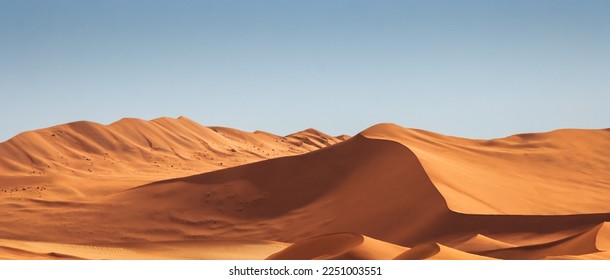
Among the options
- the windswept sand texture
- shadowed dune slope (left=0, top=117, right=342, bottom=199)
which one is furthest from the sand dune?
shadowed dune slope (left=0, top=117, right=342, bottom=199)

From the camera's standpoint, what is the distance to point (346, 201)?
3278 cm

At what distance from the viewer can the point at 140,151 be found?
7469 cm

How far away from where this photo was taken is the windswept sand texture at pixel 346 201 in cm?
2575

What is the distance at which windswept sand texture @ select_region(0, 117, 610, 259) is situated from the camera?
25750mm

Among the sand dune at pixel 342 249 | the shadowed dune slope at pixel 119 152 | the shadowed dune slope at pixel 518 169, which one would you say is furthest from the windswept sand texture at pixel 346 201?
the shadowed dune slope at pixel 119 152

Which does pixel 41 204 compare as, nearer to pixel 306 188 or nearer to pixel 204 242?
pixel 306 188

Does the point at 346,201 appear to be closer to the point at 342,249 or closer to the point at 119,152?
the point at 342,249

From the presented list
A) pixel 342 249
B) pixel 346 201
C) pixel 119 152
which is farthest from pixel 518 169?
pixel 119 152

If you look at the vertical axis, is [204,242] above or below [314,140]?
below

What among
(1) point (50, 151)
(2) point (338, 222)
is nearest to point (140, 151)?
(1) point (50, 151)

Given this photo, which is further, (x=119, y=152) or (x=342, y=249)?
(x=119, y=152)

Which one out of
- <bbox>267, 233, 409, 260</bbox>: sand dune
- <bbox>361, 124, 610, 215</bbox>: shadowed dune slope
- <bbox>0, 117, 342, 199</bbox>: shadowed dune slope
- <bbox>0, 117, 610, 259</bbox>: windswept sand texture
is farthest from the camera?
<bbox>0, 117, 342, 199</bbox>: shadowed dune slope

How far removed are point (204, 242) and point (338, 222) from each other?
6.77m

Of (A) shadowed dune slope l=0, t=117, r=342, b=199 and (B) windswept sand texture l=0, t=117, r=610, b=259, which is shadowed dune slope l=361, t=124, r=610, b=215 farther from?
(A) shadowed dune slope l=0, t=117, r=342, b=199
